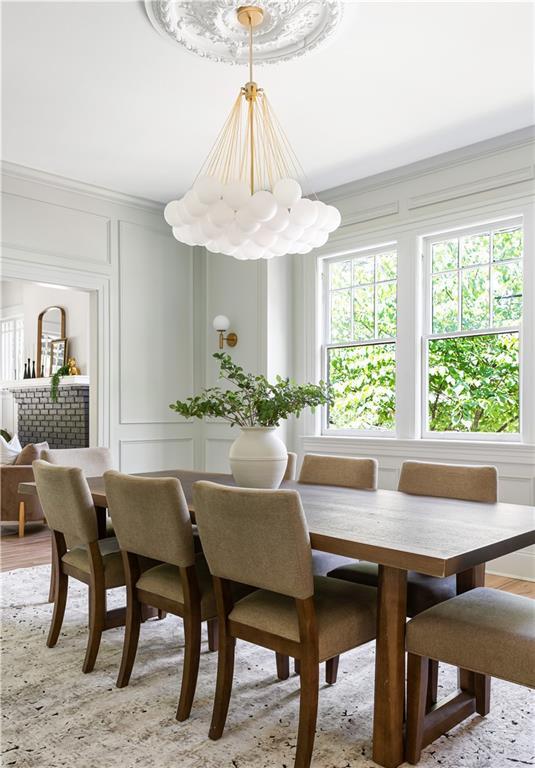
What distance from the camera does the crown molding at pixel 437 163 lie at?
4223 millimetres

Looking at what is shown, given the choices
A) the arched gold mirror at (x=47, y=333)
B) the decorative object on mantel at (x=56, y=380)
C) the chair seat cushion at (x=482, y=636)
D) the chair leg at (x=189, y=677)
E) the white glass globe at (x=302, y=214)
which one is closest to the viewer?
the chair seat cushion at (x=482, y=636)

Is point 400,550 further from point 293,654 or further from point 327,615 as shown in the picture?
point 293,654

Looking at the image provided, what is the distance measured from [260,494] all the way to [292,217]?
156cm

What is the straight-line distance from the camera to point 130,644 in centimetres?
252

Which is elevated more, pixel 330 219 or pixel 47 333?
pixel 330 219

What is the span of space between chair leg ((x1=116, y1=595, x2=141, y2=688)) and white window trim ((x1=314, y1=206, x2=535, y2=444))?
2746mm

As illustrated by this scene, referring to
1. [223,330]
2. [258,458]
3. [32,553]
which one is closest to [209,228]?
[258,458]

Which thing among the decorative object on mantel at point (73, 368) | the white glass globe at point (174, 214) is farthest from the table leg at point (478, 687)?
the decorative object on mantel at point (73, 368)

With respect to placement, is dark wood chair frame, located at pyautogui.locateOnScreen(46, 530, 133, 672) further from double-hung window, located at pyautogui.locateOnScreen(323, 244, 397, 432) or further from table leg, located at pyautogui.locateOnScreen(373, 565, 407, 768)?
double-hung window, located at pyautogui.locateOnScreen(323, 244, 397, 432)

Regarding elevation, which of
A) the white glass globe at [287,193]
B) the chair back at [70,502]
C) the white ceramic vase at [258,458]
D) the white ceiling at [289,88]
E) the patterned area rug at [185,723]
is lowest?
the patterned area rug at [185,723]

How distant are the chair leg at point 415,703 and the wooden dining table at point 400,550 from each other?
3 cm

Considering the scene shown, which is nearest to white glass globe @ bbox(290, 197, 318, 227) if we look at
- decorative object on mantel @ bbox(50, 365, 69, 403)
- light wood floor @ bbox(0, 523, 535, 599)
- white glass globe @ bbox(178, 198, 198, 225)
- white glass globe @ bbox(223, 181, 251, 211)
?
white glass globe @ bbox(223, 181, 251, 211)

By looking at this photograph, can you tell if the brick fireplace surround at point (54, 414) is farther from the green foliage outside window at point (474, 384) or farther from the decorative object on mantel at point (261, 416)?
the decorative object on mantel at point (261, 416)

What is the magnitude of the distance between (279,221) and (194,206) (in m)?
0.41
